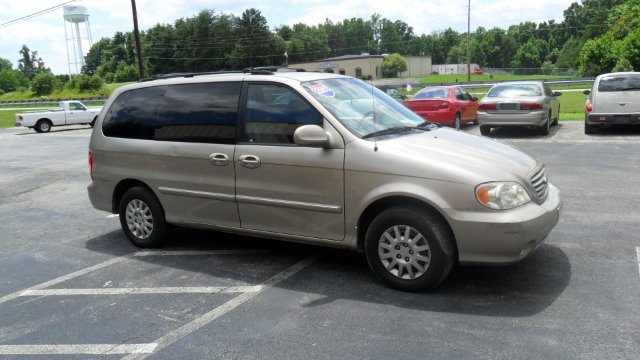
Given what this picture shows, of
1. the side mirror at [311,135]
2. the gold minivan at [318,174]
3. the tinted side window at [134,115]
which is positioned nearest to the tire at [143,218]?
the gold minivan at [318,174]

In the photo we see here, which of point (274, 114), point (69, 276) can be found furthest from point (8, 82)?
point (274, 114)

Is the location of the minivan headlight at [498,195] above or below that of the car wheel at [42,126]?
above

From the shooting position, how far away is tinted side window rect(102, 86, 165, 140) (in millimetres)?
5820

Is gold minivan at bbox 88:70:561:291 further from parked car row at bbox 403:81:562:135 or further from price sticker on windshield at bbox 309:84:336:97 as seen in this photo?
parked car row at bbox 403:81:562:135

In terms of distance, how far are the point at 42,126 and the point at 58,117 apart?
0.91m

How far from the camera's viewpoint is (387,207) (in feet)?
14.8

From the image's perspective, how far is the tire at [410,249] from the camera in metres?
4.22

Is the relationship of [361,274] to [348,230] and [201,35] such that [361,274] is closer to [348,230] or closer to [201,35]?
[348,230]

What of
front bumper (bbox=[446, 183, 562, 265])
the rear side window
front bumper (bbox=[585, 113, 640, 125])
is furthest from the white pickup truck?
front bumper (bbox=[446, 183, 562, 265])

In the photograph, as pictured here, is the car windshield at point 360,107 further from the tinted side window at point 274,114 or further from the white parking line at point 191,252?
the white parking line at point 191,252

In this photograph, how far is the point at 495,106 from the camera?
14.8 metres

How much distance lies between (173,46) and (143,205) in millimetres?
107678

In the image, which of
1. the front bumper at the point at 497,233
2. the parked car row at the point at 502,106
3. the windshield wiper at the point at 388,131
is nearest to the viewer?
the front bumper at the point at 497,233

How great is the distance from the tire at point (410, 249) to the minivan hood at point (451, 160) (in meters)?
0.35
